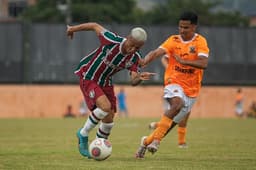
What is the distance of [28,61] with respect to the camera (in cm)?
4672

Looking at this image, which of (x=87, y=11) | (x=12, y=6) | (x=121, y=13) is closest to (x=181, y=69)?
(x=87, y=11)

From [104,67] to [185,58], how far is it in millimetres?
1896

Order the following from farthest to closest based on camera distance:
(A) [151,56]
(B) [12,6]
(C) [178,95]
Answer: (B) [12,6], (C) [178,95], (A) [151,56]

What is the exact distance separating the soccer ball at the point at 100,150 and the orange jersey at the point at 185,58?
2361 millimetres

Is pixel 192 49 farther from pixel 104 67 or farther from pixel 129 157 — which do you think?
pixel 129 157

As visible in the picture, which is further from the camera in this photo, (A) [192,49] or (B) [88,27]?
(A) [192,49]

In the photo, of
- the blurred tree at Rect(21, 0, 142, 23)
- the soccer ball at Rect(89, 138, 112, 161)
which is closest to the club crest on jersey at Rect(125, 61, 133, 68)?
the soccer ball at Rect(89, 138, 112, 161)

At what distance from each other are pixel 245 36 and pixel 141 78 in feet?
116

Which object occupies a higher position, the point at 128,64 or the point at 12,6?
the point at 128,64

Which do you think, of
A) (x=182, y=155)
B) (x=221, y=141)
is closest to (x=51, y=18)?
(x=221, y=141)

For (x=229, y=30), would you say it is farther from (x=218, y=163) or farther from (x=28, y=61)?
(x=218, y=163)

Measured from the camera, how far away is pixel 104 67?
46.1 ft

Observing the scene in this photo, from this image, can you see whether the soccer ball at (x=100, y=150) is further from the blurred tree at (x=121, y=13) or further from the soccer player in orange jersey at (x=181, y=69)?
the blurred tree at (x=121, y=13)

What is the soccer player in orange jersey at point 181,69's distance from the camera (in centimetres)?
1466
